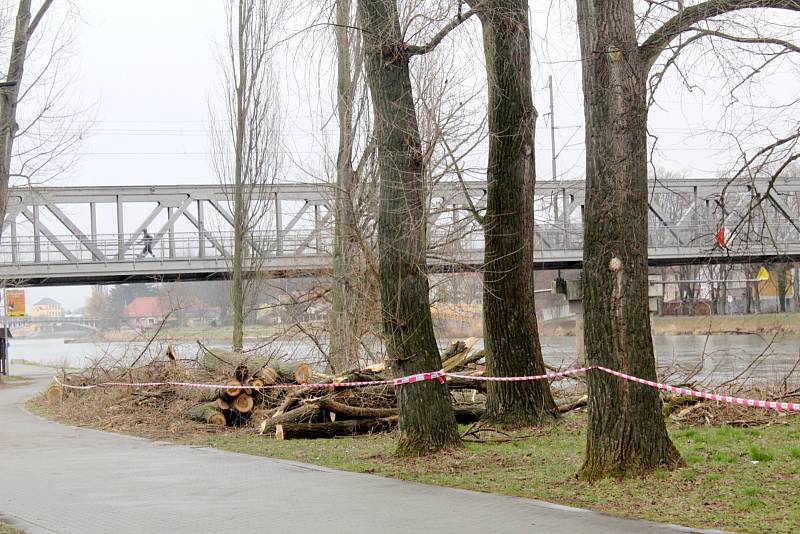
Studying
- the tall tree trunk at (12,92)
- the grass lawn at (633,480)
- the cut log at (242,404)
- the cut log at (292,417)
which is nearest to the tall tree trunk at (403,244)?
the grass lawn at (633,480)

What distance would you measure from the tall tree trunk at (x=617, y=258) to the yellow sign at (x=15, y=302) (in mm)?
40515

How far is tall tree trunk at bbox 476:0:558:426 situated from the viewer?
47.6ft

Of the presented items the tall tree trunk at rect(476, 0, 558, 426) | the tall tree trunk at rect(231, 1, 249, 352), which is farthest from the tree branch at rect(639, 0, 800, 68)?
the tall tree trunk at rect(231, 1, 249, 352)

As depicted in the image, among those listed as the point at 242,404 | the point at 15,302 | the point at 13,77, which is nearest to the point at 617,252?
the point at 242,404

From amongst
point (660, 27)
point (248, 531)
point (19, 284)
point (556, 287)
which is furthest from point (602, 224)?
point (19, 284)

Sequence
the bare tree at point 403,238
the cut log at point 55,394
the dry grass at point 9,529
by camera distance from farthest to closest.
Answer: the cut log at point 55,394 → the bare tree at point 403,238 → the dry grass at point 9,529

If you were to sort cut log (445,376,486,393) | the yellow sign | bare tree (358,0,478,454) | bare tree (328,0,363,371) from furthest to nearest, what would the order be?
the yellow sign → bare tree (328,0,363,371) → cut log (445,376,486,393) → bare tree (358,0,478,454)

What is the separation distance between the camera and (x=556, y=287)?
35531mm

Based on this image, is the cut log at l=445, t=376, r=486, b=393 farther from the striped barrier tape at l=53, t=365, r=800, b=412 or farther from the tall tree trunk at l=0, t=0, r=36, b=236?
the tall tree trunk at l=0, t=0, r=36, b=236

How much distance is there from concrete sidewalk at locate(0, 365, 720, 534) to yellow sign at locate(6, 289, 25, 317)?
3373 centimetres

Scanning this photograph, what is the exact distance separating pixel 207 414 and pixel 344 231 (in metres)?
4.41

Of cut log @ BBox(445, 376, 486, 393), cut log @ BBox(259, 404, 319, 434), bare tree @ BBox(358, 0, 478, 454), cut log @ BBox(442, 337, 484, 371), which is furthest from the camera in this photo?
cut log @ BBox(442, 337, 484, 371)

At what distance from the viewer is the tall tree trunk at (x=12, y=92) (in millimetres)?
23938

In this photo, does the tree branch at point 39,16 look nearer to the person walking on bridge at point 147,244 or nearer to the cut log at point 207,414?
the cut log at point 207,414
